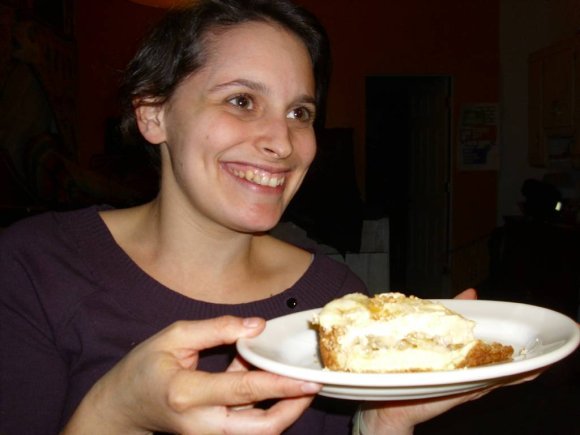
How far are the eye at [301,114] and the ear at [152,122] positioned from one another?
338 mm

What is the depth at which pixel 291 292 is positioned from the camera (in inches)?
58.7

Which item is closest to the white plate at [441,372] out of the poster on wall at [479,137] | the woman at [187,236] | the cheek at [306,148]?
the woman at [187,236]

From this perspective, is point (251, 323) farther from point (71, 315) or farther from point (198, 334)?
point (71, 315)

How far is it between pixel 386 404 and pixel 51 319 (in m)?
0.80

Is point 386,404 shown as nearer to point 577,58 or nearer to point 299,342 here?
point 299,342

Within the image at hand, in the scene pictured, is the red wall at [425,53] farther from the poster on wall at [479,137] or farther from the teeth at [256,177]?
the teeth at [256,177]

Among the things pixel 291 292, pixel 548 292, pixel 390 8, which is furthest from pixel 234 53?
pixel 390 8

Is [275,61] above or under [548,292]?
above

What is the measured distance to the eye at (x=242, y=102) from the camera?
126 centimetres

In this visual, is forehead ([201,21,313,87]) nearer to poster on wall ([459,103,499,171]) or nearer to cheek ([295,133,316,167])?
cheek ([295,133,316,167])

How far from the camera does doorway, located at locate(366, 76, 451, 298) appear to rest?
713 centimetres

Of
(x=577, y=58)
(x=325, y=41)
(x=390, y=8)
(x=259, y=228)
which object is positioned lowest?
(x=259, y=228)

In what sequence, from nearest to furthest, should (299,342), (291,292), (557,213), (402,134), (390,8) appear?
1. (299,342)
2. (291,292)
3. (557,213)
4. (390,8)
5. (402,134)

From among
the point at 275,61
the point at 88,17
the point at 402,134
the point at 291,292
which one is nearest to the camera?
the point at 275,61
